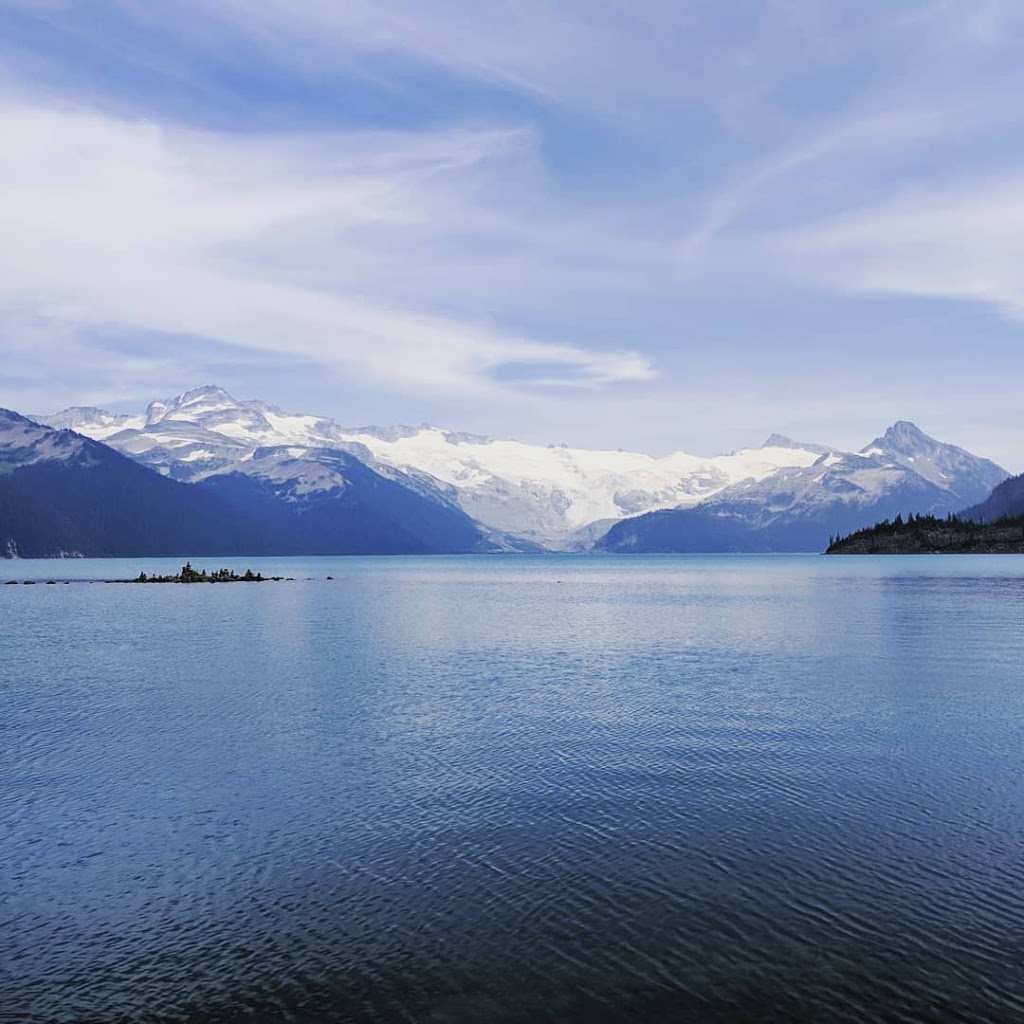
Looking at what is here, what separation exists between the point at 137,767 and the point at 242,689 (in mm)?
25077

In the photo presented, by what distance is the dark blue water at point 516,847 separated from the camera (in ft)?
70.7

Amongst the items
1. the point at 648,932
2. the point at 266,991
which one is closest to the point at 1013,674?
the point at 648,932

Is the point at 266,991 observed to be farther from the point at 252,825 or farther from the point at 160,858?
the point at 252,825

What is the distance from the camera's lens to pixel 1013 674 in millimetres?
71062

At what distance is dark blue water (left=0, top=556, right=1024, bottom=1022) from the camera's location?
70.7 ft

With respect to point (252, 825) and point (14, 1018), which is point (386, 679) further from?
point (14, 1018)

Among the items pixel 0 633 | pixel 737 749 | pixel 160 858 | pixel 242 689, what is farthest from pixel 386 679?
pixel 0 633

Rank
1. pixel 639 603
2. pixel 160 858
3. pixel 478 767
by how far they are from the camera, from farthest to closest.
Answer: pixel 639 603, pixel 478 767, pixel 160 858

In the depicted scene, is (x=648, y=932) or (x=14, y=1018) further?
(x=648, y=932)

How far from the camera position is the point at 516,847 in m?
31.4

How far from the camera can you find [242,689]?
68.5 meters

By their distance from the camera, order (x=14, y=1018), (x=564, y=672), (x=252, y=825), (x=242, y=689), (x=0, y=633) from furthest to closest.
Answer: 1. (x=0, y=633)
2. (x=564, y=672)
3. (x=242, y=689)
4. (x=252, y=825)
5. (x=14, y=1018)

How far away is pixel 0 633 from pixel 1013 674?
414 ft

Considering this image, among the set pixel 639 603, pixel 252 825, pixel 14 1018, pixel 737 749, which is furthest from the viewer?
pixel 639 603
